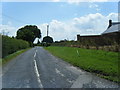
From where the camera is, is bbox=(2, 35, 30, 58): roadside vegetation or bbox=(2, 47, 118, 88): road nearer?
bbox=(2, 47, 118, 88): road

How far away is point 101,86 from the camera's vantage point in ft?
25.7

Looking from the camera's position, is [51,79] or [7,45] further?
[7,45]

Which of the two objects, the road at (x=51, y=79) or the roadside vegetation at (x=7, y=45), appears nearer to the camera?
the road at (x=51, y=79)

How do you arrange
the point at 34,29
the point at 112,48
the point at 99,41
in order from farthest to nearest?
the point at 34,29 → the point at 99,41 → the point at 112,48

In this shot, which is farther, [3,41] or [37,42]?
[37,42]

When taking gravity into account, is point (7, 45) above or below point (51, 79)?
above

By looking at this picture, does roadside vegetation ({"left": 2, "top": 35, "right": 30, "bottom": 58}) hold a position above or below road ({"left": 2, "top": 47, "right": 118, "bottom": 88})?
above

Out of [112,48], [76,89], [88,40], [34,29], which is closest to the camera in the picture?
[76,89]

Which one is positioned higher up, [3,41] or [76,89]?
[3,41]

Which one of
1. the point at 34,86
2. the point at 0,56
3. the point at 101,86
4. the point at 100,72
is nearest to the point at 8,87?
the point at 34,86

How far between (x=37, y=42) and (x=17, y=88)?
379 feet

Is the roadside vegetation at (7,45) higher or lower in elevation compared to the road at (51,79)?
higher

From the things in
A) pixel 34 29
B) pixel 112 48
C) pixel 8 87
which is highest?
pixel 34 29

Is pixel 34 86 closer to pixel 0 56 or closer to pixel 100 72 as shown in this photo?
pixel 100 72
